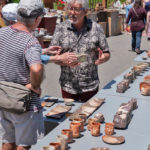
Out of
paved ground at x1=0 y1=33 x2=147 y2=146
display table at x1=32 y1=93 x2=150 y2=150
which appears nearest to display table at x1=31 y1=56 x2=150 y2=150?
display table at x1=32 y1=93 x2=150 y2=150

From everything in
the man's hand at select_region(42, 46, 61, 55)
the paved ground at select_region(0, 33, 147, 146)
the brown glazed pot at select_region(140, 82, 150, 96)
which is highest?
the man's hand at select_region(42, 46, 61, 55)

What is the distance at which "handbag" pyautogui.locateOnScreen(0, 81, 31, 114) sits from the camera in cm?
212

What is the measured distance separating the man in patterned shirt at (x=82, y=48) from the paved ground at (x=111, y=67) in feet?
8.71

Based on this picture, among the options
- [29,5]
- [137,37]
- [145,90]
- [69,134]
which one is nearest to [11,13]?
[29,5]

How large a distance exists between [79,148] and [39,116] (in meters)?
0.36

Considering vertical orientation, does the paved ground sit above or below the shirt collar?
below

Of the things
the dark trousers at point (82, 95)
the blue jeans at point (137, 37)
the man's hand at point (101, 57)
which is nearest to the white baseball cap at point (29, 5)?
the man's hand at point (101, 57)

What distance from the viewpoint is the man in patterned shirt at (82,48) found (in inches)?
121

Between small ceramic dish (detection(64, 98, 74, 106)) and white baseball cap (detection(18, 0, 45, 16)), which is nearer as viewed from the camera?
white baseball cap (detection(18, 0, 45, 16))

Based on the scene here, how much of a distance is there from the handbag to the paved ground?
362 cm

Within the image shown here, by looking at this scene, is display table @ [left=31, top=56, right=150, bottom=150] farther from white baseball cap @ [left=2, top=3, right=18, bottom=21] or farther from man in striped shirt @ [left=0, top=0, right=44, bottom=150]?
white baseball cap @ [left=2, top=3, right=18, bottom=21]

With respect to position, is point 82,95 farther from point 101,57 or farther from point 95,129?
point 95,129

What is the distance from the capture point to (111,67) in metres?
7.78

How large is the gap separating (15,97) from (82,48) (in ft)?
3.71
